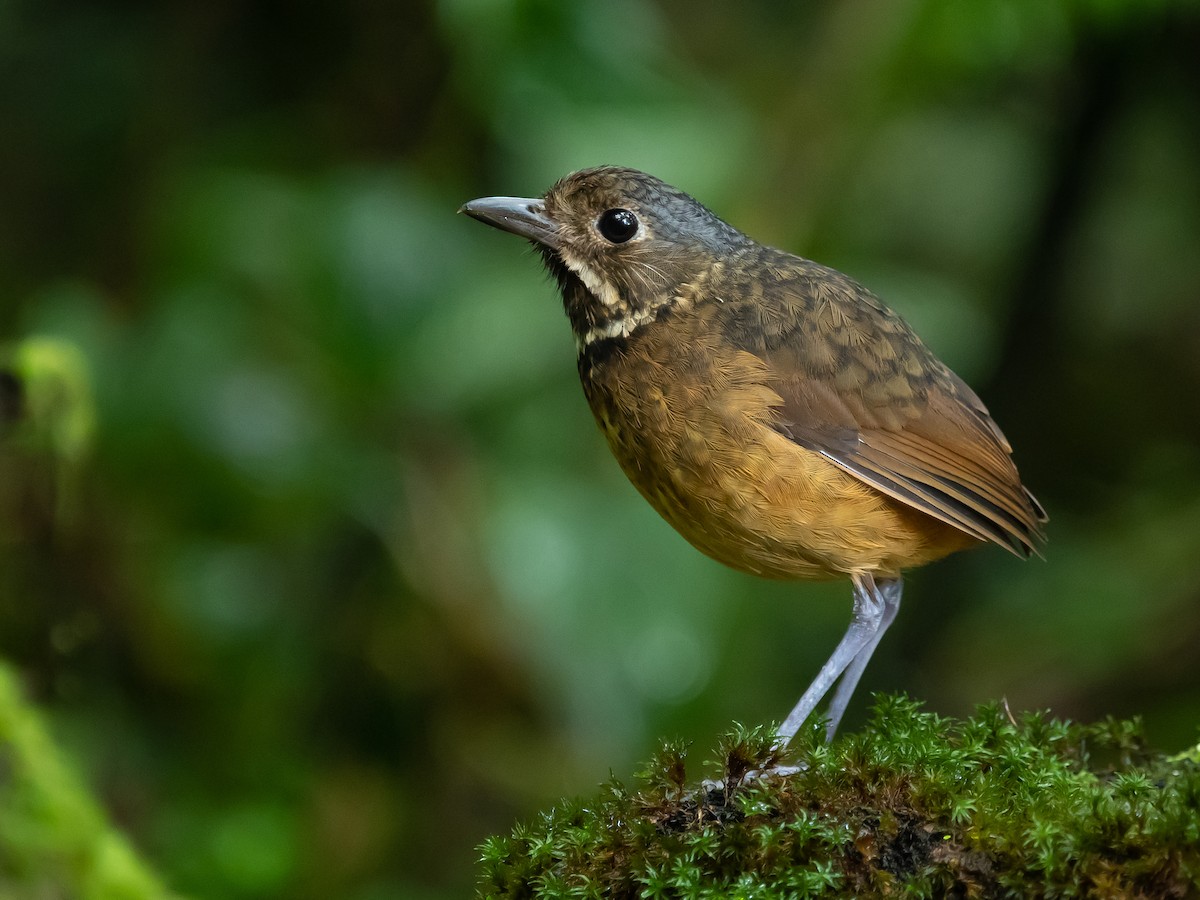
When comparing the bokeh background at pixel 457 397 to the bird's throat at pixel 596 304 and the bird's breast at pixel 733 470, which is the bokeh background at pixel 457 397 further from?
the bird's breast at pixel 733 470

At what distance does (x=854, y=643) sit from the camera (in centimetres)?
389

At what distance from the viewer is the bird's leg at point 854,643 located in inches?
145

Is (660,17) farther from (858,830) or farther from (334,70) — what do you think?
(858,830)

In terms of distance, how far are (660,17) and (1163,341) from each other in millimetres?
3121

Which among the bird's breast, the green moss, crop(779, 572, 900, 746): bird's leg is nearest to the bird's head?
the bird's breast

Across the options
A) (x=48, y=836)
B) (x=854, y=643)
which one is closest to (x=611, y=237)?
(x=854, y=643)

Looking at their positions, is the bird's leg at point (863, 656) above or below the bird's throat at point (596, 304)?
below

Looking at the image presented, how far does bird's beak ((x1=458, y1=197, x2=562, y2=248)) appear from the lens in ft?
13.5

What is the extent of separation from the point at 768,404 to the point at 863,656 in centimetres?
89

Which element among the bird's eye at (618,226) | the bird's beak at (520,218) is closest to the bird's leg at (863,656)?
the bird's eye at (618,226)

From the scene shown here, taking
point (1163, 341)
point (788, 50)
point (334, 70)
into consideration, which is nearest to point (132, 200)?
point (334, 70)

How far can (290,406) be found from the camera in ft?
17.1

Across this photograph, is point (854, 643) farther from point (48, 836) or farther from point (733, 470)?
point (48, 836)

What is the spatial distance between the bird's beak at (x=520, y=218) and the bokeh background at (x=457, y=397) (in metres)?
1.00
